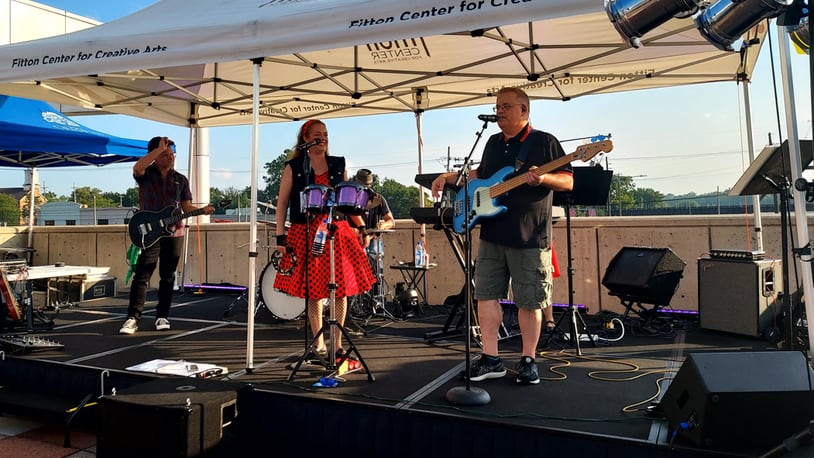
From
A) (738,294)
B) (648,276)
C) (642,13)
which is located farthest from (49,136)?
(738,294)

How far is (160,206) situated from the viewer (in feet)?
17.0

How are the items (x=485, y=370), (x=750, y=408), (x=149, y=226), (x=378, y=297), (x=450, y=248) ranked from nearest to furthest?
1. (x=750, y=408)
2. (x=485, y=370)
3. (x=149, y=226)
4. (x=378, y=297)
5. (x=450, y=248)

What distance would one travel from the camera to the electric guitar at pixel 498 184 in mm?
3059

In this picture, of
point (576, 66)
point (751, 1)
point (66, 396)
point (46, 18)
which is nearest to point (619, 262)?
point (576, 66)

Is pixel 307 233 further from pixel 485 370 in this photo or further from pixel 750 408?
pixel 750 408

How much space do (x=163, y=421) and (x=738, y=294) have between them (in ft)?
14.9

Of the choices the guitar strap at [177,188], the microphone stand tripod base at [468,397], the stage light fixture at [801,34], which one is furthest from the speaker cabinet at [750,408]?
the guitar strap at [177,188]

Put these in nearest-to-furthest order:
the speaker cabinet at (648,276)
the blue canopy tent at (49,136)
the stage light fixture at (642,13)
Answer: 1. the stage light fixture at (642,13)
2. the speaker cabinet at (648,276)
3. the blue canopy tent at (49,136)

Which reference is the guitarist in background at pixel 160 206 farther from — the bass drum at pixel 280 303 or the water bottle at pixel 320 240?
the water bottle at pixel 320 240

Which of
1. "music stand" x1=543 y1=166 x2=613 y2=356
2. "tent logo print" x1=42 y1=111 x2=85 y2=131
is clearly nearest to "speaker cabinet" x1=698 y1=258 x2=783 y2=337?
"music stand" x1=543 y1=166 x2=613 y2=356

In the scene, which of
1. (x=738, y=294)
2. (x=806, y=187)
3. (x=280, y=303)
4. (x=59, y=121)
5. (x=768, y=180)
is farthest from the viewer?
(x=59, y=121)

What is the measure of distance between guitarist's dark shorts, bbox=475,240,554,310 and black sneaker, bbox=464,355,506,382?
1.33 ft

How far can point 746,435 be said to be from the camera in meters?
2.03

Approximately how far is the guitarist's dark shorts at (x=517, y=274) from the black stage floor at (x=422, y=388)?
532mm
